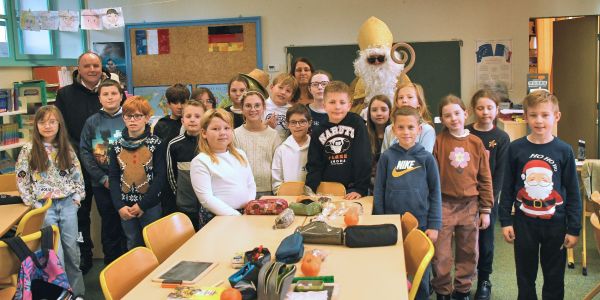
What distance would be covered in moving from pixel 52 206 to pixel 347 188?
71.7 inches

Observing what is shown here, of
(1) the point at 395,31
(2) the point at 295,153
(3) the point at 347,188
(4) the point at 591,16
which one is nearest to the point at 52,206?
(2) the point at 295,153

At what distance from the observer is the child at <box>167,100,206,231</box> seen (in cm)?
344

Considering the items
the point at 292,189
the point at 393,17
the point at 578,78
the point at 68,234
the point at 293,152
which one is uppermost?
the point at 393,17

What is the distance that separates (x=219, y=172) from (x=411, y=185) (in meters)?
1.05

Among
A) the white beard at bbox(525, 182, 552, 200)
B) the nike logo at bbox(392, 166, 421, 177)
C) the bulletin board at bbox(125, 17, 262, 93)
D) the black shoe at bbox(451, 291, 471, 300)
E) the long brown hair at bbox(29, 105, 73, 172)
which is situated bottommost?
the black shoe at bbox(451, 291, 471, 300)

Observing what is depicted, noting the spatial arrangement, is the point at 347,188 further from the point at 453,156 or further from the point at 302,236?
the point at 302,236

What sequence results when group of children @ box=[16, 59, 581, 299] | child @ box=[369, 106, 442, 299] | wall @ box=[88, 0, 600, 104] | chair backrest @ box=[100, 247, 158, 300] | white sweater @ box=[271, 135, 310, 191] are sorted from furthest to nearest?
wall @ box=[88, 0, 600, 104] < white sweater @ box=[271, 135, 310, 191] < child @ box=[369, 106, 442, 299] < group of children @ box=[16, 59, 581, 299] < chair backrest @ box=[100, 247, 158, 300]

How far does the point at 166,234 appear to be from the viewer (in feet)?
8.65

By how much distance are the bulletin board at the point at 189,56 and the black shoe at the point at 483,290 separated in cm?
411

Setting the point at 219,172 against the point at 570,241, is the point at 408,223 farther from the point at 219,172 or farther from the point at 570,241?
the point at 219,172

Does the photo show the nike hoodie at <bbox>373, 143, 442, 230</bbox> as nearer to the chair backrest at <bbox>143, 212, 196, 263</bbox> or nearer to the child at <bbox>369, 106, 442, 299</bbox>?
the child at <bbox>369, 106, 442, 299</bbox>

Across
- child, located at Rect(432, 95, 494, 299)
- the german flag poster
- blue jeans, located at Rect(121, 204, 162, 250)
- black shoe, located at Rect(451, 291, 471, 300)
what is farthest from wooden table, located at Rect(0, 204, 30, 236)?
the german flag poster

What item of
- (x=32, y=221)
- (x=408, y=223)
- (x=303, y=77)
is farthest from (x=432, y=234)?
(x=32, y=221)

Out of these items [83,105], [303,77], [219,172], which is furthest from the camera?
[303,77]
